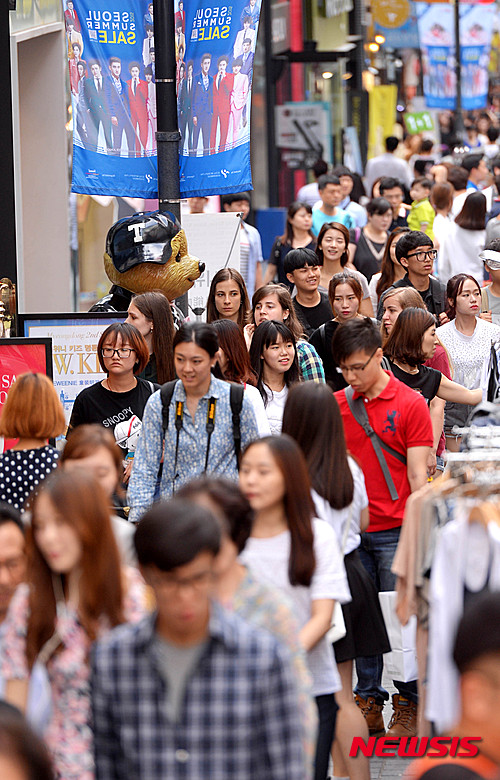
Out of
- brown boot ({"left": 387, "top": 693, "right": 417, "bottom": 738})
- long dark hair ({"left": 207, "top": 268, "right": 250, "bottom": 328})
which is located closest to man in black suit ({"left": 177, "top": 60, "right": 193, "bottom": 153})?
long dark hair ({"left": 207, "top": 268, "right": 250, "bottom": 328})

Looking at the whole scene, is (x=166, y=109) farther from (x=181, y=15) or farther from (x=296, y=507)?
(x=296, y=507)

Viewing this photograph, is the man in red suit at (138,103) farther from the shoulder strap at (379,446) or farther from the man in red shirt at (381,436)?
the shoulder strap at (379,446)

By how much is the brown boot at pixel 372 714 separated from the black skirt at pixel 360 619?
117 cm

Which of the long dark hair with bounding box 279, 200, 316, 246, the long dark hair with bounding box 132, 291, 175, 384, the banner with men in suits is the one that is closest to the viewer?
the long dark hair with bounding box 132, 291, 175, 384

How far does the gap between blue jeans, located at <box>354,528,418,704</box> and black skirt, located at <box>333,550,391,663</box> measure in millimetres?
631

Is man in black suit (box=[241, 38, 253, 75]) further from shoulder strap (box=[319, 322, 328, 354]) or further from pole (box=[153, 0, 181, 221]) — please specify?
shoulder strap (box=[319, 322, 328, 354])

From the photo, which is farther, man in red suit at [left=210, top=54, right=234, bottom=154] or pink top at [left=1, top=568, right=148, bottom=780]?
man in red suit at [left=210, top=54, right=234, bottom=154]

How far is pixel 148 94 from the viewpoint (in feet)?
28.8

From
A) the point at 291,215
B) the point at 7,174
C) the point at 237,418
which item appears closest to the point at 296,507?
the point at 237,418

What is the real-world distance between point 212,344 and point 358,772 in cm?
193

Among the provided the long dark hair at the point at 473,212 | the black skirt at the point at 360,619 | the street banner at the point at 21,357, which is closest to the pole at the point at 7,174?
the street banner at the point at 21,357

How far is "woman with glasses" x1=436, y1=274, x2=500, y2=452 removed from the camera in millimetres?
8555

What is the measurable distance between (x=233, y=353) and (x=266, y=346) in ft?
0.89

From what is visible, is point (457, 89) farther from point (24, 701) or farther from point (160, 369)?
point (24, 701)
